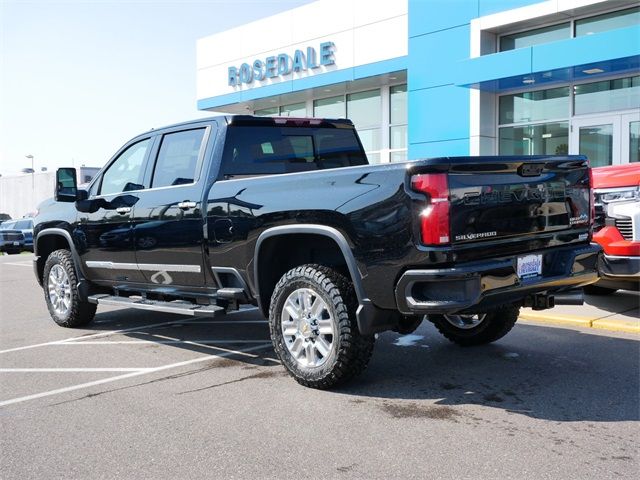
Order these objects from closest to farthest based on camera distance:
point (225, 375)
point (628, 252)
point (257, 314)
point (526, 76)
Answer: point (225, 375) → point (628, 252) → point (257, 314) → point (526, 76)

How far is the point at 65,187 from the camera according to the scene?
7.09 meters

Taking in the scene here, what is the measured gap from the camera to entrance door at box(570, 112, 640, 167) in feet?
44.9

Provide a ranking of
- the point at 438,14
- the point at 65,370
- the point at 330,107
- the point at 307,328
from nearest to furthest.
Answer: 1. the point at 307,328
2. the point at 65,370
3. the point at 438,14
4. the point at 330,107

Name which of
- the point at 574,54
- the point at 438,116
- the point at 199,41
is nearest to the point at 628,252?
the point at 574,54

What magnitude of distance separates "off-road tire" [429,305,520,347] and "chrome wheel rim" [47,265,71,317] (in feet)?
13.3

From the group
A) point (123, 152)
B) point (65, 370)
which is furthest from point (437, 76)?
point (65, 370)

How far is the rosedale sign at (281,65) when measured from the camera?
785 inches

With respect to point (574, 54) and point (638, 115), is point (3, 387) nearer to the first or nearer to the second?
point (574, 54)

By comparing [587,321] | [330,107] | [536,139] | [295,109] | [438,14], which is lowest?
[587,321]

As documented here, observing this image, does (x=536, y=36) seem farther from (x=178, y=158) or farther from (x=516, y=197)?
(x=516, y=197)

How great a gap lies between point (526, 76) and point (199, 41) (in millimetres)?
13924

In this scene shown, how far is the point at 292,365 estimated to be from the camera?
5023 millimetres

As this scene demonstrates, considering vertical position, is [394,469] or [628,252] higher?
[628,252]

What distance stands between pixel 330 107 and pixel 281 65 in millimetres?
2030
